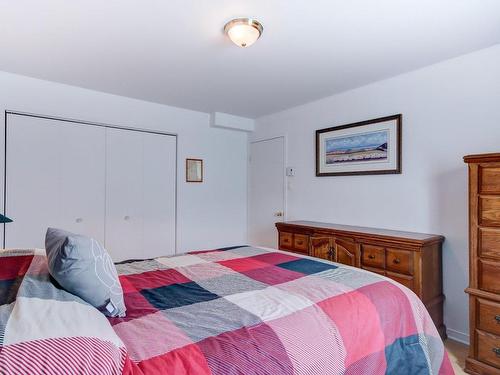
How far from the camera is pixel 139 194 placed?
3461 millimetres

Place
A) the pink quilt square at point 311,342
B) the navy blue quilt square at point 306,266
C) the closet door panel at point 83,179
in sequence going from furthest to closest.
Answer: the closet door panel at point 83,179 → the navy blue quilt square at point 306,266 → the pink quilt square at point 311,342

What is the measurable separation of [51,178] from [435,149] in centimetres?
350

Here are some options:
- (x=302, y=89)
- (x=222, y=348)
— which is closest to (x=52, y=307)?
(x=222, y=348)

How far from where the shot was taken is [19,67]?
8.47 ft

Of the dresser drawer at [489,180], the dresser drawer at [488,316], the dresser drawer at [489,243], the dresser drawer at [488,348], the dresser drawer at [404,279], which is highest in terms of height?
the dresser drawer at [489,180]

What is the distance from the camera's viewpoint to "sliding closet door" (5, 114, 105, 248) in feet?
9.04

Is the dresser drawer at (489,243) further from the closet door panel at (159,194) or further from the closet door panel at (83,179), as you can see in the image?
the closet door panel at (83,179)

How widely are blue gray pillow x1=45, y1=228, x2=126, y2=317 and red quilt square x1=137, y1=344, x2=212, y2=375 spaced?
347 millimetres

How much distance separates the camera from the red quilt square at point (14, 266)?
132 cm

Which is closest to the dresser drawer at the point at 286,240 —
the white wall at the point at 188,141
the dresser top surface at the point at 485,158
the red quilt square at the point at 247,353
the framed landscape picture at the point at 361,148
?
the framed landscape picture at the point at 361,148

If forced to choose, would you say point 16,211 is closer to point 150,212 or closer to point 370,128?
point 150,212

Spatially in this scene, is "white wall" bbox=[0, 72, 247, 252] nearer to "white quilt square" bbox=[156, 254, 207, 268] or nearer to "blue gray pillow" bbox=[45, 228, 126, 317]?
"white quilt square" bbox=[156, 254, 207, 268]

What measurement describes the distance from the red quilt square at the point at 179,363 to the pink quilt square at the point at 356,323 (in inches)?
21.2

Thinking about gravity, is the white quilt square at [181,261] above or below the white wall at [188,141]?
below
